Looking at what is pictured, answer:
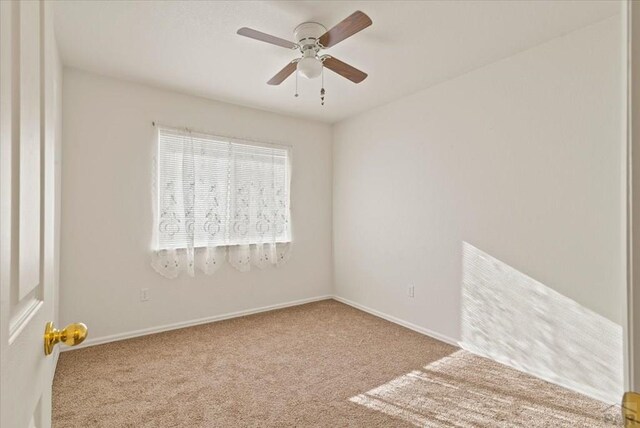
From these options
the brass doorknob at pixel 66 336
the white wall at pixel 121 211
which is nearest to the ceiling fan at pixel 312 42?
the white wall at pixel 121 211

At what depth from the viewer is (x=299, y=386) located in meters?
2.29

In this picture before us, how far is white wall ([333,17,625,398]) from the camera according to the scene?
217 cm

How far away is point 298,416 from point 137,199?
2.51 m

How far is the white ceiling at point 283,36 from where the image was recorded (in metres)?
2.05

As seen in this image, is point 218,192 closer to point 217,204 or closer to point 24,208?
point 217,204

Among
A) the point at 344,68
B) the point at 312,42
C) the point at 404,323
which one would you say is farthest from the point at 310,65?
the point at 404,323

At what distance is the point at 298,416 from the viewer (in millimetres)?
1957

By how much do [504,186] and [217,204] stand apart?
9.41 ft

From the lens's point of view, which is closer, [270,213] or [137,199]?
[137,199]

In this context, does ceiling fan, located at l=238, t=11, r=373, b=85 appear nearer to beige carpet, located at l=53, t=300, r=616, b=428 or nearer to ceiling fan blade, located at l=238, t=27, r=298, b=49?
ceiling fan blade, located at l=238, t=27, r=298, b=49

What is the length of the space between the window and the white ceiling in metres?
0.69

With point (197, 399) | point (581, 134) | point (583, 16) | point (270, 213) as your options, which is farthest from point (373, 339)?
point (583, 16)

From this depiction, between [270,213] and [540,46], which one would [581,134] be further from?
[270,213]

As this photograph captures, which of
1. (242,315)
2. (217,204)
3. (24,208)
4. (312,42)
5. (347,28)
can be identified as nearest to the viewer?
(24,208)
